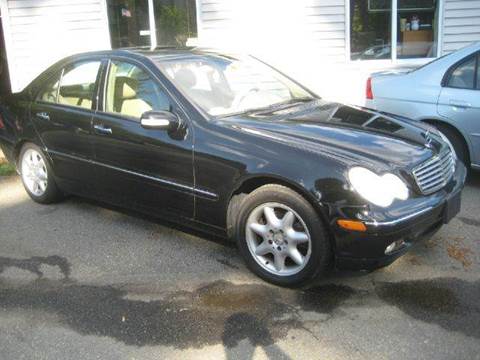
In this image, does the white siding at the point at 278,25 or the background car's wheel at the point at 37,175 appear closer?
the background car's wheel at the point at 37,175

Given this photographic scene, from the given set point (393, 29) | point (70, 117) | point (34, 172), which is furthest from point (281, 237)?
point (393, 29)

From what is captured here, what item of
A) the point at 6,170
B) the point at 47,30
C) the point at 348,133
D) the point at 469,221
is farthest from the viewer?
the point at 47,30

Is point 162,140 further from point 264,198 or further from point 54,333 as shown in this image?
point 54,333

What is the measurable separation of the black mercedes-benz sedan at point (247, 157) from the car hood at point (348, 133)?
0.01m

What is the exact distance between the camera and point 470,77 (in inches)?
214

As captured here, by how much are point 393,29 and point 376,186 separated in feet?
21.4

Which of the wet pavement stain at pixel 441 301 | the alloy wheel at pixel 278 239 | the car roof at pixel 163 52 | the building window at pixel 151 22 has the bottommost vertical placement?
the wet pavement stain at pixel 441 301

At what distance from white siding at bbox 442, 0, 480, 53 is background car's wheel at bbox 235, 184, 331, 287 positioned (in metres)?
6.64

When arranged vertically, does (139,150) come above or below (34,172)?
above

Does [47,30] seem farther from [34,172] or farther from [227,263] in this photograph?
[227,263]

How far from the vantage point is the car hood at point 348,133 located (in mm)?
3498

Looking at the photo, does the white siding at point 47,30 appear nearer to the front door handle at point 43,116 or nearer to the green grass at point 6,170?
the green grass at point 6,170

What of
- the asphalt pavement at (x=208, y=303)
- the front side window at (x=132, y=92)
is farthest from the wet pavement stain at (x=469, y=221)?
the front side window at (x=132, y=92)

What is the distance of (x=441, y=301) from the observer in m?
3.40
